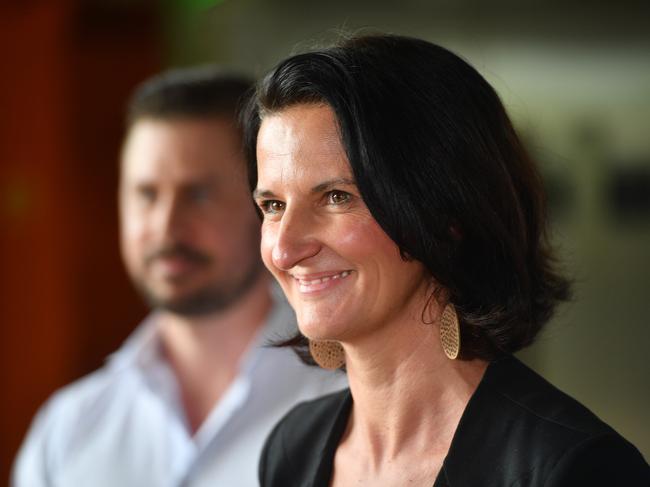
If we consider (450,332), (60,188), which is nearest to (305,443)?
(450,332)

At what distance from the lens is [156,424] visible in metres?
2.29

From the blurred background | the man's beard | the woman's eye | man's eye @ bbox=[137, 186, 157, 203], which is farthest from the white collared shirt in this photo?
the blurred background

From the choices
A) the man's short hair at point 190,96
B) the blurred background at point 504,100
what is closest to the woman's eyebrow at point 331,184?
the man's short hair at point 190,96

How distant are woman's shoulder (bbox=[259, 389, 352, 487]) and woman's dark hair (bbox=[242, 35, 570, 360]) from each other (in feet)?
0.77

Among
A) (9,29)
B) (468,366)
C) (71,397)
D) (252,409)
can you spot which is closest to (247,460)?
(252,409)

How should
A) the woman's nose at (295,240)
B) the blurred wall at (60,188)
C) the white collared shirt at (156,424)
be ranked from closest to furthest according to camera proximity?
the woman's nose at (295,240) → the white collared shirt at (156,424) → the blurred wall at (60,188)

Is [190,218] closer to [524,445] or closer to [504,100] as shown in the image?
[524,445]

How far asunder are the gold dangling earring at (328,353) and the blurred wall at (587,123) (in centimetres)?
339

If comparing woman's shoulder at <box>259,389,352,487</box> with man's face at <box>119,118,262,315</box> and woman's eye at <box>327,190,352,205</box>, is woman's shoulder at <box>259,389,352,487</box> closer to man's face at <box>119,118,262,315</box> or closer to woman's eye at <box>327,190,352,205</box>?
woman's eye at <box>327,190,352,205</box>

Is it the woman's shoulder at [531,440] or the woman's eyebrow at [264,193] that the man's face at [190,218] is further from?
the woman's shoulder at [531,440]

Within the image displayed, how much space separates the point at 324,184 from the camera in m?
1.12

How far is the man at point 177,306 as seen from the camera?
88.8 inches

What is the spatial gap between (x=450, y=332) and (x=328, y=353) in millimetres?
213

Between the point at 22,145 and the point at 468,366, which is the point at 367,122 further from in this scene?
the point at 22,145
